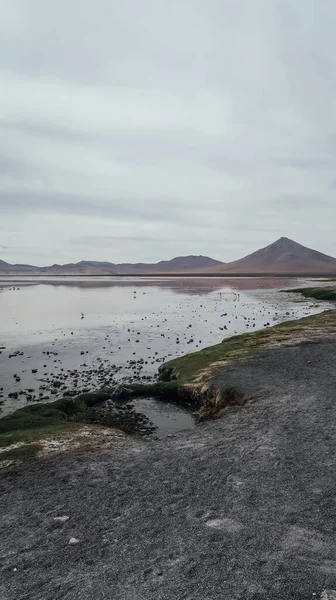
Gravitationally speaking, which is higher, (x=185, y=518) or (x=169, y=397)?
(x=185, y=518)

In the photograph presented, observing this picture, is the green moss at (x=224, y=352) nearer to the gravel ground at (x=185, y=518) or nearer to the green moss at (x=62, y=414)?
the green moss at (x=62, y=414)

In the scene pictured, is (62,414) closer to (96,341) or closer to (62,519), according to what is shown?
(62,519)

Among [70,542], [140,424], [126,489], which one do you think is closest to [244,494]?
[126,489]

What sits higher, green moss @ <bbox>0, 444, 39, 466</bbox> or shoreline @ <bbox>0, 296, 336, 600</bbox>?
shoreline @ <bbox>0, 296, 336, 600</bbox>

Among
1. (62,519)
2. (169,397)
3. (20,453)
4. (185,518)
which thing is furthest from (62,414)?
(185,518)

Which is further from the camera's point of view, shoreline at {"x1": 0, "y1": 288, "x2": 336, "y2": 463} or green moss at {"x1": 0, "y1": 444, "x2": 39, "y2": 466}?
shoreline at {"x1": 0, "y1": 288, "x2": 336, "y2": 463}

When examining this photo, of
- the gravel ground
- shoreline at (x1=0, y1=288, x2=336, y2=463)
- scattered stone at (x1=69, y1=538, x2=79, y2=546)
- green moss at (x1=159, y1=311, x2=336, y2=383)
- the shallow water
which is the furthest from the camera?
the shallow water

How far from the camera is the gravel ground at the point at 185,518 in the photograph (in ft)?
31.9

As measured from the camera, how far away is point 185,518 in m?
12.6

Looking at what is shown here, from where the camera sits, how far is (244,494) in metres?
13.7

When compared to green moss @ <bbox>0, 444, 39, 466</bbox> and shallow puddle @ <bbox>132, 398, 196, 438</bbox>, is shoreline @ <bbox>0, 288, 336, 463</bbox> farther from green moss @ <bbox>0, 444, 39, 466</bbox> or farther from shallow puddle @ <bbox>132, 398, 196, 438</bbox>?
shallow puddle @ <bbox>132, 398, 196, 438</bbox>

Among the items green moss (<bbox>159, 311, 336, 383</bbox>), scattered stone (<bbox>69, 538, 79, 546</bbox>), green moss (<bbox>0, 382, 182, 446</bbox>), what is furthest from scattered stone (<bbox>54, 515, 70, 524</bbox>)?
green moss (<bbox>159, 311, 336, 383</bbox>)

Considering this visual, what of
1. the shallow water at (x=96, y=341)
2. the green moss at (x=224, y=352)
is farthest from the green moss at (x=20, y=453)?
the green moss at (x=224, y=352)

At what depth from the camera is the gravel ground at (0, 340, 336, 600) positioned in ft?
31.9
